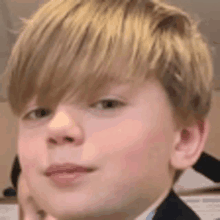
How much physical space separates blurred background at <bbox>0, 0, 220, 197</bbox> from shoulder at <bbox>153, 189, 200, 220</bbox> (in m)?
0.03

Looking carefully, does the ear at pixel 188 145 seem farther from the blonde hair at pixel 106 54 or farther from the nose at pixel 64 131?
the nose at pixel 64 131

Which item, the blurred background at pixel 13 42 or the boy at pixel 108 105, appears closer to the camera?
the boy at pixel 108 105

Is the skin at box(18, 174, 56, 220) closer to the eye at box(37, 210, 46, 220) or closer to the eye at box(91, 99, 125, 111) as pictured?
the eye at box(37, 210, 46, 220)

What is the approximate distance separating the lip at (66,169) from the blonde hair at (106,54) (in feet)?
0.24

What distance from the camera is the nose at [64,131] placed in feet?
0.95

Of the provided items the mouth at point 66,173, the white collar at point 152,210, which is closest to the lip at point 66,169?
the mouth at point 66,173

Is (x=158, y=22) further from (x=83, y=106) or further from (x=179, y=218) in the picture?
(x=179, y=218)

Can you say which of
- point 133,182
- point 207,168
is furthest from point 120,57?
point 207,168

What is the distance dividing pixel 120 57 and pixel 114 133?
90mm

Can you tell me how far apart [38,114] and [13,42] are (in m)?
0.15

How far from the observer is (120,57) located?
0.30 meters

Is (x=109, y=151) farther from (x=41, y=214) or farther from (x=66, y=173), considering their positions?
(x=41, y=214)

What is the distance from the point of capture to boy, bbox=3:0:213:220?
0.29 m

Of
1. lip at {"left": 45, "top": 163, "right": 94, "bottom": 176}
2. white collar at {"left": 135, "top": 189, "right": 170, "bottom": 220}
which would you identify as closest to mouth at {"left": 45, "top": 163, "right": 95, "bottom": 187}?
lip at {"left": 45, "top": 163, "right": 94, "bottom": 176}
